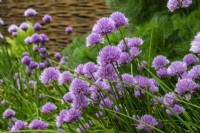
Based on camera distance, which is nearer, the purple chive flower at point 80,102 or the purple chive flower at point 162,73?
the purple chive flower at point 80,102

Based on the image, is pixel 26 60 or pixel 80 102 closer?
pixel 80 102

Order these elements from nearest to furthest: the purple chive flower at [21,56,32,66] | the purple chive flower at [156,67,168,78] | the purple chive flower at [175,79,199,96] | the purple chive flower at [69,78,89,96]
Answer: the purple chive flower at [175,79,199,96]
the purple chive flower at [69,78,89,96]
the purple chive flower at [156,67,168,78]
the purple chive flower at [21,56,32,66]

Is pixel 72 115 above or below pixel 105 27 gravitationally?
below

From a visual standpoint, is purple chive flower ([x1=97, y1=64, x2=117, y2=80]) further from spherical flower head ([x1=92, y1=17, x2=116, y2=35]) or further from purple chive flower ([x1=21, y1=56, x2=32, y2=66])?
A: purple chive flower ([x1=21, y1=56, x2=32, y2=66])

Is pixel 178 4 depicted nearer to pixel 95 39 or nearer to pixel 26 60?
pixel 95 39

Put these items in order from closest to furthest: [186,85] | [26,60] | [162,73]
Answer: [186,85], [162,73], [26,60]

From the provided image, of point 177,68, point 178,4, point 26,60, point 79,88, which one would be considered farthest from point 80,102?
point 26,60

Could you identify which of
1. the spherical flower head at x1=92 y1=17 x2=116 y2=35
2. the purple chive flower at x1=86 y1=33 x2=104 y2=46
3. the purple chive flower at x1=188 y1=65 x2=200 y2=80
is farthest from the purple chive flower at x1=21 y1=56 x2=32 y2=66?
the purple chive flower at x1=188 y1=65 x2=200 y2=80

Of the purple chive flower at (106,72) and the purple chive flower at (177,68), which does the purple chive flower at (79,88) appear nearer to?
the purple chive flower at (106,72)

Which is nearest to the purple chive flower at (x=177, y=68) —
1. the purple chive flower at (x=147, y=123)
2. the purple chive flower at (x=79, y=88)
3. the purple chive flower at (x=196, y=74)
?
the purple chive flower at (x=196, y=74)

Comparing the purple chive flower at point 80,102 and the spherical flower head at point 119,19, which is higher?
the spherical flower head at point 119,19

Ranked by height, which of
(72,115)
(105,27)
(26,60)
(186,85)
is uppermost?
(105,27)
